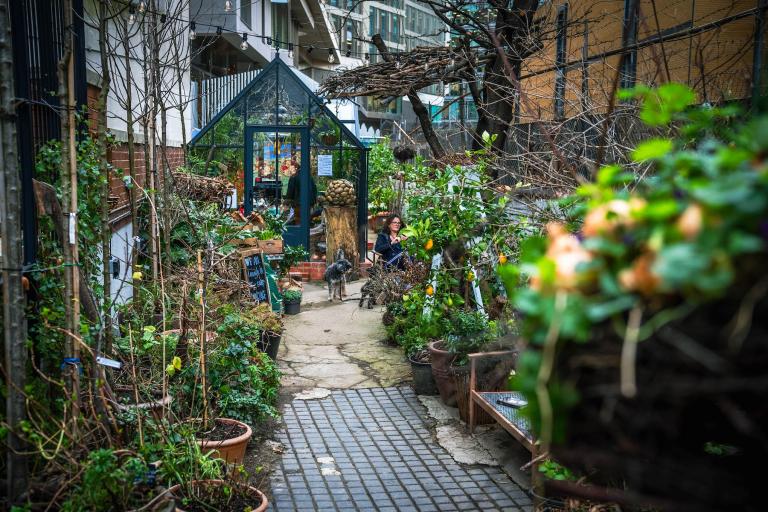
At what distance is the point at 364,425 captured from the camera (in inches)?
306

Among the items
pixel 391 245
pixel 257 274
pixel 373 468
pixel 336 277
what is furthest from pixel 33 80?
pixel 336 277

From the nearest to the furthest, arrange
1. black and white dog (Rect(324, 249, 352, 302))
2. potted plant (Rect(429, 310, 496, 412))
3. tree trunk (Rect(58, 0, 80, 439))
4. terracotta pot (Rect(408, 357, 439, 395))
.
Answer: tree trunk (Rect(58, 0, 80, 439)) → potted plant (Rect(429, 310, 496, 412)) → terracotta pot (Rect(408, 357, 439, 395)) → black and white dog (Rect(324, 249, 352, 302))

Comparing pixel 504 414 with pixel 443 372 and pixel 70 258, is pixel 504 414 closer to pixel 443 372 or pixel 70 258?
pixel 443 372

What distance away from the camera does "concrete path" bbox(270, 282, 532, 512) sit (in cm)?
606

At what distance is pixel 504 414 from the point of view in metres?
6.68

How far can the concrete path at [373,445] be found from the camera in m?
6.06

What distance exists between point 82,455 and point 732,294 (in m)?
4.21

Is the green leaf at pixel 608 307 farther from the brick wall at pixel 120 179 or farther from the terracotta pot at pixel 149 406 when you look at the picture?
the brick wall at pixel 120 179

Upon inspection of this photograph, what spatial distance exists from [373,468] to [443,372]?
1.75 m

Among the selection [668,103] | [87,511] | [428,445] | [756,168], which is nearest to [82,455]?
[87,511]

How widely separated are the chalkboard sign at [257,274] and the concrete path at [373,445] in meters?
0.87

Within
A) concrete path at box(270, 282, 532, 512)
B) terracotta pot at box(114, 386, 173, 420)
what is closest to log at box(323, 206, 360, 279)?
concrete path at box(270, 282, 532, 512)

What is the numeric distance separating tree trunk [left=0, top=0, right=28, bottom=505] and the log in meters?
11.9

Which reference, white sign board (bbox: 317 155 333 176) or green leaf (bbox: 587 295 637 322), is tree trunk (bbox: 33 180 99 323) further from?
white sign board (bbox: 317 155 333 176)
